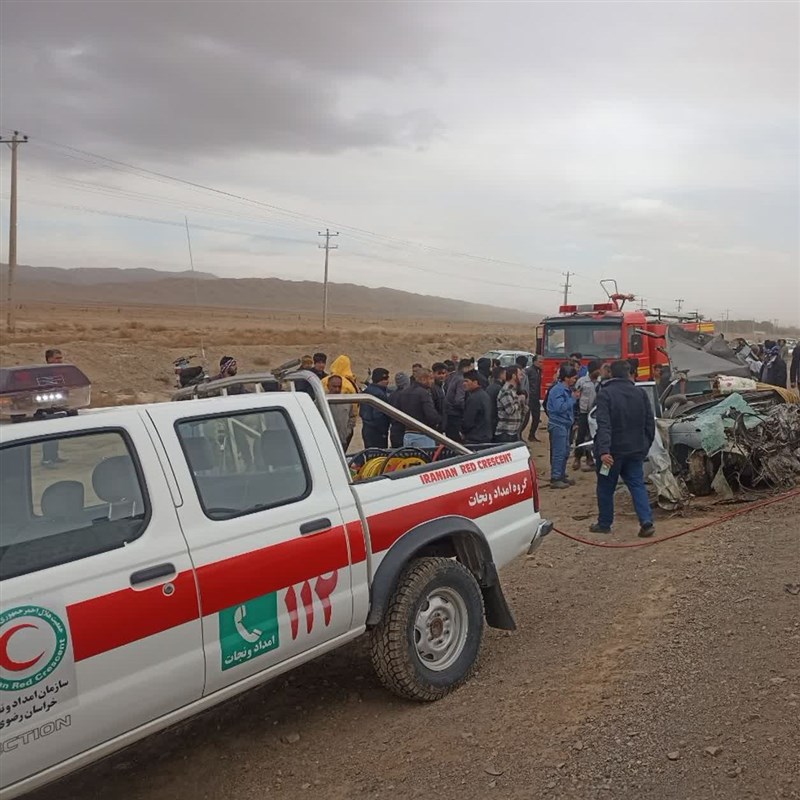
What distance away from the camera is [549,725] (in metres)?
4.00

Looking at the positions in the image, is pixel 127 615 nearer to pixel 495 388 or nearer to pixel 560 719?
pixel 560 719

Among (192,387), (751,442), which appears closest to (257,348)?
(751,442)

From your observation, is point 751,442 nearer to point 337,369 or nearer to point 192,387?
point 337,369

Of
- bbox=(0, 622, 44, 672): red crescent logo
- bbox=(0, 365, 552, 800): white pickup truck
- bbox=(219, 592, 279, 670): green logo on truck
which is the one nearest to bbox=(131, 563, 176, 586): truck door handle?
bbox=(0, 365, 552, 800): white pickup truck

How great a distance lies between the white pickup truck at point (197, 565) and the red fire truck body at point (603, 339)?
1174 centimetres

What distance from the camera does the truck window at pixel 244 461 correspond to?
11.7ft

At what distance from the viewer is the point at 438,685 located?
440cm

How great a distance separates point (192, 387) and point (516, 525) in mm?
2207

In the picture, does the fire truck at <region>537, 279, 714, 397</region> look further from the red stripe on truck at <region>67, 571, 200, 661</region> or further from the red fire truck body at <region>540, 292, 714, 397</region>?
the red stripe on truck at <region>67, 571, 200, 661</region>

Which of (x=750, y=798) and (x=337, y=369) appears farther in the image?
(x=337, y=369)

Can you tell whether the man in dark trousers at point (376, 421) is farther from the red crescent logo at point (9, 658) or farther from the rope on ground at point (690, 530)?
the red crescent logo at point (9, 658)

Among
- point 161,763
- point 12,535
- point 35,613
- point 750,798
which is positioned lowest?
point 161,763

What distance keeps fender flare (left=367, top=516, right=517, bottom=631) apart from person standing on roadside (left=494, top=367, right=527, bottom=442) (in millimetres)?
5915

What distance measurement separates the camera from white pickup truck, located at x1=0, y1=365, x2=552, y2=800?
290 cm
